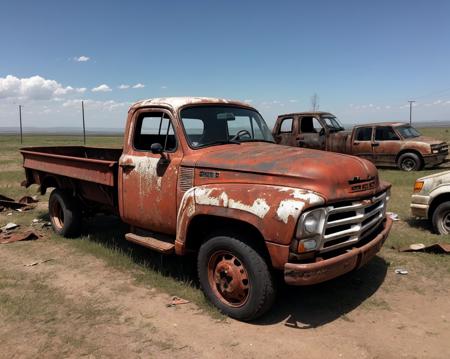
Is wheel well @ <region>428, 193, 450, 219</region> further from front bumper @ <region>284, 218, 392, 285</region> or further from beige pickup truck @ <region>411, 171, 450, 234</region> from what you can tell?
front bumper @ <region>284, 218, 392, 285</region>

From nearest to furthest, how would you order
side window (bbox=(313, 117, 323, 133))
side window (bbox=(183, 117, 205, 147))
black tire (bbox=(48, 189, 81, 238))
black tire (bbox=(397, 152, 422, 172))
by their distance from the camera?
side window (bbox=(183, 117, 205, 147)), black tire (bbox=(48, 189, 81, 238)), black tire (bbox=(397, 152, 422, 172)), side window (bbox=(313, 117, 323, 133))

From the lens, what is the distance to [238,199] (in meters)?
4.01

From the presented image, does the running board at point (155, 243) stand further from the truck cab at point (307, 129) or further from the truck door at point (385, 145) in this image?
the truck door at point (385, 145)

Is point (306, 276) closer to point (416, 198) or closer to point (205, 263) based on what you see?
point (205, 263)

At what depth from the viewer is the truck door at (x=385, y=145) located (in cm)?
1535

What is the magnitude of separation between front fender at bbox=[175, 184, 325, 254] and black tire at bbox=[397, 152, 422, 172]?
1244 centimetres

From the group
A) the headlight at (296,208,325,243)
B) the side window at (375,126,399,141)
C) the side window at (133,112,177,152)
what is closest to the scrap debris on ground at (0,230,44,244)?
the side window at (133,112,177,152)

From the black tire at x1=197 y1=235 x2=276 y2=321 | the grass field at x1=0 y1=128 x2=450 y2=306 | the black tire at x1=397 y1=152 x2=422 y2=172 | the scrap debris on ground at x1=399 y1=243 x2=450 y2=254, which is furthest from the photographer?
the black tire at x1=397 y1=152 x2=422 y2=172

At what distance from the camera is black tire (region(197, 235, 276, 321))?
13.0 ft

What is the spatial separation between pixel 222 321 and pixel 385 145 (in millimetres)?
12951

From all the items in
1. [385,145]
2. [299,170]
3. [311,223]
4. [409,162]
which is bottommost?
[409,162]

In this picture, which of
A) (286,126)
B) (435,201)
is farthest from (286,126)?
(435,201)

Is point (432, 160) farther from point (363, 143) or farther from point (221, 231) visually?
point (221, 231)

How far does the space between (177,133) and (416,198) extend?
13.9ft
